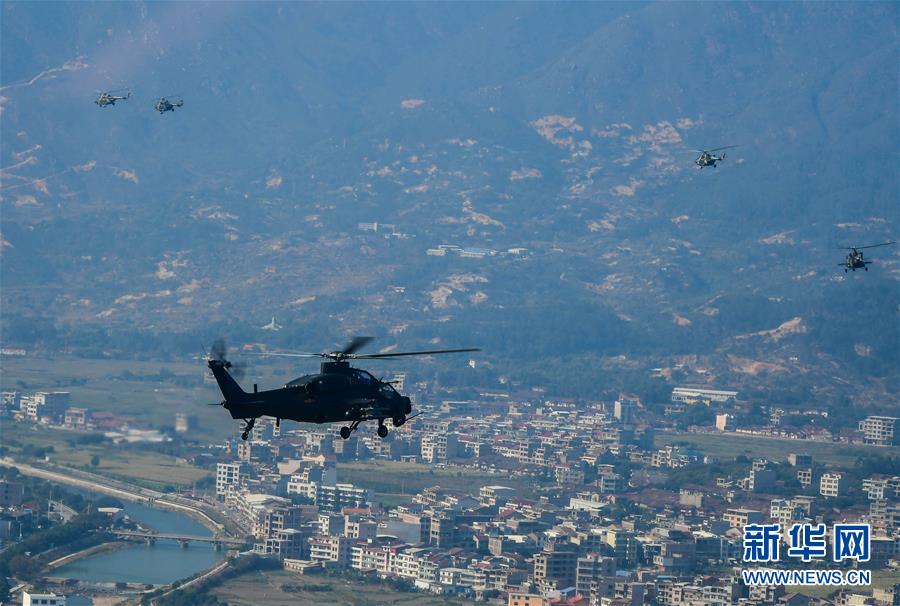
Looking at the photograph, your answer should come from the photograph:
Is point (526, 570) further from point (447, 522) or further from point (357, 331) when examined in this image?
point (357, 331)

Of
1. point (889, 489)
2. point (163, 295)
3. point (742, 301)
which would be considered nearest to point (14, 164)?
point (163, 295)

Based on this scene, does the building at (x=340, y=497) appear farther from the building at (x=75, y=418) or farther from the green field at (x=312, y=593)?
the green field at (x=312, y=593)

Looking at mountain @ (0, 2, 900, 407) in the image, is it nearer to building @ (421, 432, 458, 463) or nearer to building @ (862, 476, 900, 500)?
building @ (421, 432, 458, 463)

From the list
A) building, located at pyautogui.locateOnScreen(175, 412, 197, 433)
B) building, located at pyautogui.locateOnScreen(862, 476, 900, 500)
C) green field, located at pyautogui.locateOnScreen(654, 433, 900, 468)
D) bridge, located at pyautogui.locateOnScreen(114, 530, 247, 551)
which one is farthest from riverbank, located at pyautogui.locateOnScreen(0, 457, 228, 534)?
green field, located at pyautogui.locateOnScreen(654, 433, 900, 468)

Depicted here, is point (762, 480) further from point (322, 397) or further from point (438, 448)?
point (322, 397)

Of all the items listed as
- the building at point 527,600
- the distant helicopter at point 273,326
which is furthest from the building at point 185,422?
the distant helicopter at point 273,326

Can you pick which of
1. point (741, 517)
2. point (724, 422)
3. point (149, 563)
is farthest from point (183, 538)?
point (724, 422)
